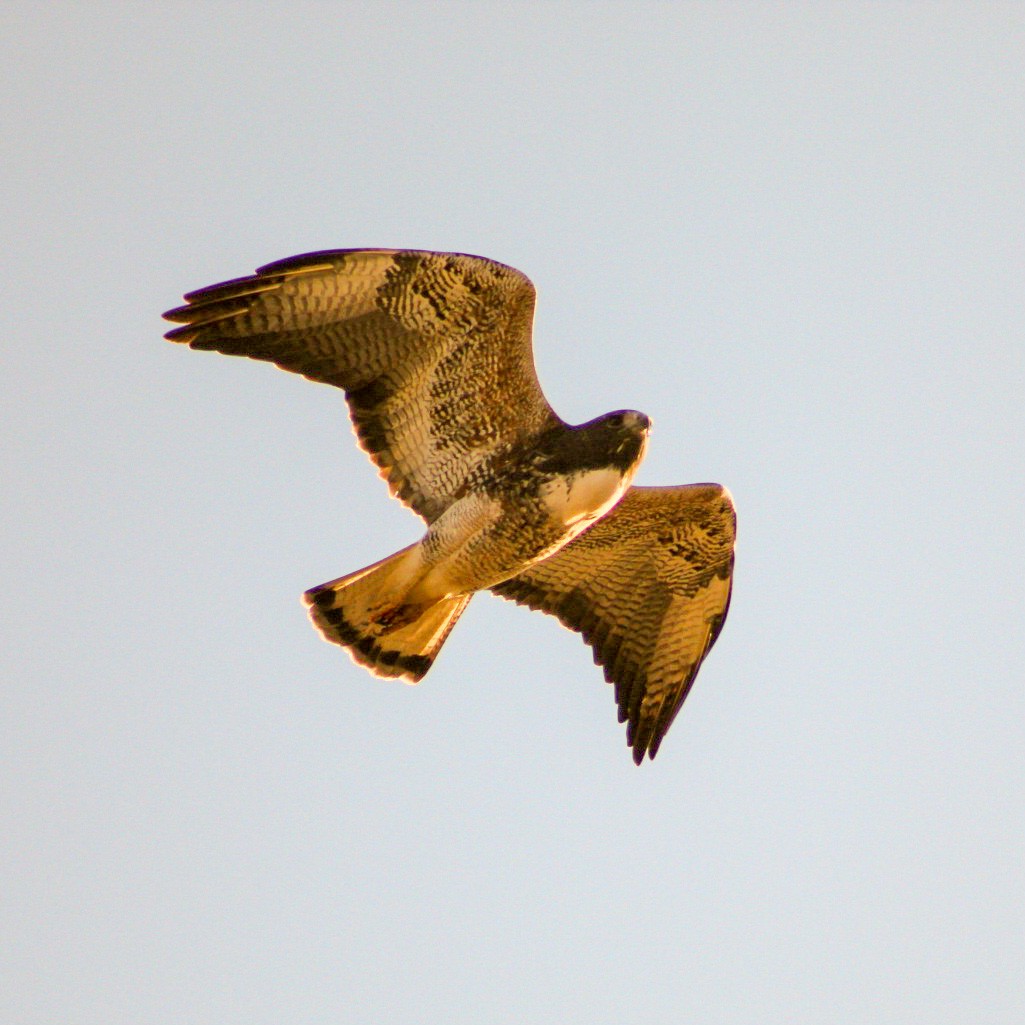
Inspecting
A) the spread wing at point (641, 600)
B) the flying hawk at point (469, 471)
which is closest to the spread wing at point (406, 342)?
the flying hawk at point (469, 471)

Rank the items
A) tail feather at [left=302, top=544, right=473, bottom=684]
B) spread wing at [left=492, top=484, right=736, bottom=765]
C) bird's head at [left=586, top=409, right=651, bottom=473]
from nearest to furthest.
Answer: bird's head at [left=586, top=409, right=651, bottom=473], tail feather at [left=302, top=544, right=473, bottom=684], spread wing at [left=492, top=484, right=736, bottom=765]

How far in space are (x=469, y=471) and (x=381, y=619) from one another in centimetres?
108

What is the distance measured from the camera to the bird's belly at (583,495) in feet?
32.8

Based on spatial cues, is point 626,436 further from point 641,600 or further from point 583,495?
point 641,600

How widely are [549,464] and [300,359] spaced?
1.50m

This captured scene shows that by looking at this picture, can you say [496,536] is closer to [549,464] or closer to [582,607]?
[549,464]

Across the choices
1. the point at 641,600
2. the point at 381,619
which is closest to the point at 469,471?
the point at 381,619

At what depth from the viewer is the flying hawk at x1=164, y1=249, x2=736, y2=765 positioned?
10102mm

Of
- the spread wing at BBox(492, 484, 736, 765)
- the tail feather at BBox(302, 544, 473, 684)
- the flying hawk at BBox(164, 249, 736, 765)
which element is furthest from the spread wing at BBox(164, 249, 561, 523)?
the spread wing at BBox(492, 484, 736, 765)

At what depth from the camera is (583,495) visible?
32.9ft

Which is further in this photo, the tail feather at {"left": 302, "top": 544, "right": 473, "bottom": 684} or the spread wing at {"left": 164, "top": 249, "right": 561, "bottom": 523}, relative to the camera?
the tail feather at {"left": 302, "top": 544, "right": 473, "bottom": 684}

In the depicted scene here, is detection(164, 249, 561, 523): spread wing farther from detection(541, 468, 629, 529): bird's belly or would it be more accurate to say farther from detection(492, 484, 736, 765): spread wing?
detection(492, 484, 736, 765): spread wing

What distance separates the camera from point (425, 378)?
10539mm

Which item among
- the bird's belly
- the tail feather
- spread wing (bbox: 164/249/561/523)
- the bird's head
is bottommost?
the tail feather
